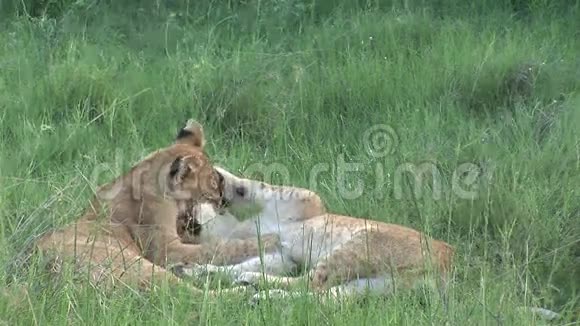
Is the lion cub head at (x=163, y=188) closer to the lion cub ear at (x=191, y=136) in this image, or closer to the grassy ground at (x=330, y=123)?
the lion cub ear at (x=191, y=136)

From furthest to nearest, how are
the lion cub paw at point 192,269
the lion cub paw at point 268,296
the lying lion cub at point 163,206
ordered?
the lying lion cub at point 163,206 → the lion cub paw at point 192,269 → the lion cub paw at point 268,296

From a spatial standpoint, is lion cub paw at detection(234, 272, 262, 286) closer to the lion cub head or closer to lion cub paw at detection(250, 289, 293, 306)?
lion cub paw at detection(250, 289, 293, 306)

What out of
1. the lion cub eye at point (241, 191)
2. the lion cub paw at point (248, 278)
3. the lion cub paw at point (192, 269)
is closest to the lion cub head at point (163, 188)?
the lion cub eye at point (241, 191)

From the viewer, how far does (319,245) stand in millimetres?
4949

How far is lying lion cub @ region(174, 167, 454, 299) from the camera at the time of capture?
4195 mm

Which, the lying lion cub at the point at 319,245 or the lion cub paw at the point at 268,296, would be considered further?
the lying lion cub at the point at 319,245

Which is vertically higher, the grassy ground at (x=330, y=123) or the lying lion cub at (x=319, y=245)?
the grassy ground at (x=330, y=123)

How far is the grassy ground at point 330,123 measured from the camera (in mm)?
3641

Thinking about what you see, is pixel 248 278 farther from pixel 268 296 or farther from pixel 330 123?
pixel 330 123

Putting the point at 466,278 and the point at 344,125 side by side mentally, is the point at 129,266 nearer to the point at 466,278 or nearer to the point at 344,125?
the point at 466,278

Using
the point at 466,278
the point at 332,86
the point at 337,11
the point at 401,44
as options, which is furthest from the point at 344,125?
the point at 466,278

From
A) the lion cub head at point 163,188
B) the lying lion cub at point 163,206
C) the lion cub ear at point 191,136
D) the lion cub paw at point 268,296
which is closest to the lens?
the lion cub paw at point 268,296

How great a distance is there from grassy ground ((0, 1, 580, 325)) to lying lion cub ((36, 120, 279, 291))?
193 mm

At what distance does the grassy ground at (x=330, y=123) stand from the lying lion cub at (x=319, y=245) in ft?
0.53
